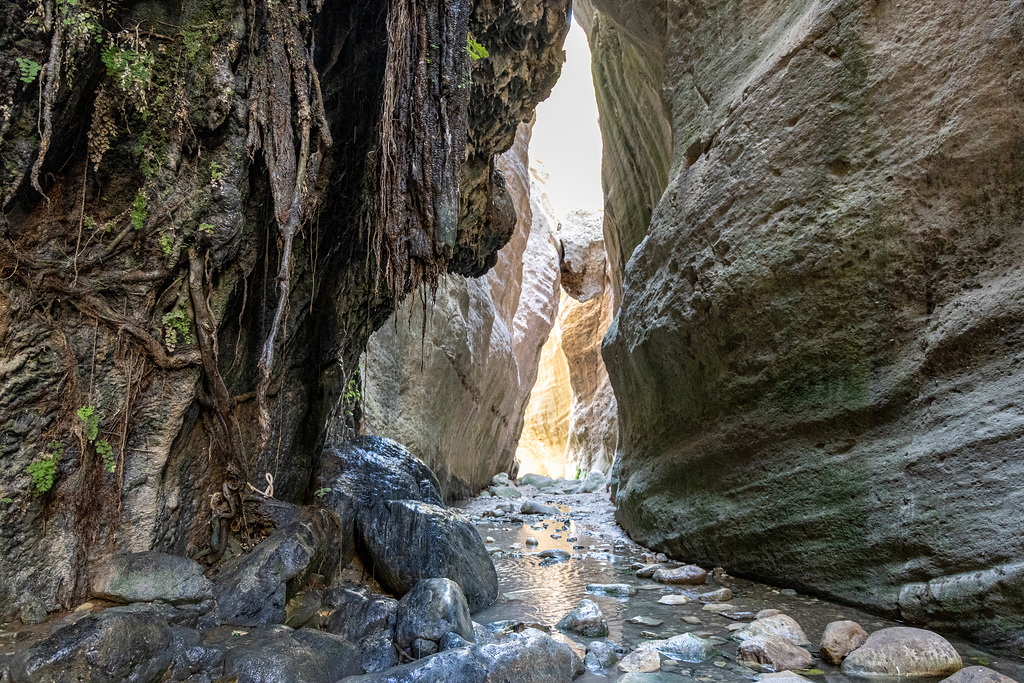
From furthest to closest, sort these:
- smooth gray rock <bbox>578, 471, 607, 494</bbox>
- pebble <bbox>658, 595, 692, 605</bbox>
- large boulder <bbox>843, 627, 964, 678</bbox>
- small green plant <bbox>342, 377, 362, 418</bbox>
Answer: smooth gray rock <bbox>578, 471, 607, 494</bbox> → small green plant <bbox>342, 377, 362, 418</bbox> → pebble <bbox>658, 595, 692, 605</bbox> → large boulder <bbox>843, 627, 964, 678</bbox>

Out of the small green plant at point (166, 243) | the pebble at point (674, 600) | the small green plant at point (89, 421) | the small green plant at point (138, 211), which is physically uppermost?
the small green plant at point (138, 211)

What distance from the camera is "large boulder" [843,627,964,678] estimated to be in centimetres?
248

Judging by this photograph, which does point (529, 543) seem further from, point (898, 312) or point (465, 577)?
point (898, 312)

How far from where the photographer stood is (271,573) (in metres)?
3.09

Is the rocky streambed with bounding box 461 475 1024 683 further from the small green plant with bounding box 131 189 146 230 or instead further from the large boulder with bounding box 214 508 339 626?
the small green plant with bounding box 131 189 146 230

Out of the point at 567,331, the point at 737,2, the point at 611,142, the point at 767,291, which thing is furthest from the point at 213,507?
the point at 567,331

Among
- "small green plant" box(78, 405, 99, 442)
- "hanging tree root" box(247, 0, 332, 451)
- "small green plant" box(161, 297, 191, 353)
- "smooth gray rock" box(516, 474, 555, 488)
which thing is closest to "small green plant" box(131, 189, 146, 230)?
"small green plant" box(161, 297, 191, 353)

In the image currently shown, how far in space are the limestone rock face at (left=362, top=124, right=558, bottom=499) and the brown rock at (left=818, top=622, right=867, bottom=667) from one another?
269cm

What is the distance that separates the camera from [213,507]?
334 cm

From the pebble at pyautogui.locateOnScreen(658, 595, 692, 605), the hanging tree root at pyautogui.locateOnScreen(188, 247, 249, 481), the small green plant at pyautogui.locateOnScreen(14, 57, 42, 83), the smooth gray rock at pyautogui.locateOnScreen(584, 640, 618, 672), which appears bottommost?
the smooth gray rock at pyautogui.locateOnScreen(584, 640, 618, 672)

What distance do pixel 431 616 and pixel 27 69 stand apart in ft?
10.8

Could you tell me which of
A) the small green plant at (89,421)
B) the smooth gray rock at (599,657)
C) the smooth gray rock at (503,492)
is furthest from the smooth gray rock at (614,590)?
the smooth gray rock at (503,492)

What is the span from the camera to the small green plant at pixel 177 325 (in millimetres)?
3010

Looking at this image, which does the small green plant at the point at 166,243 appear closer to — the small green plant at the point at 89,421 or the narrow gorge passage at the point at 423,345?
the narrow gorge passage at the point at 423,345
